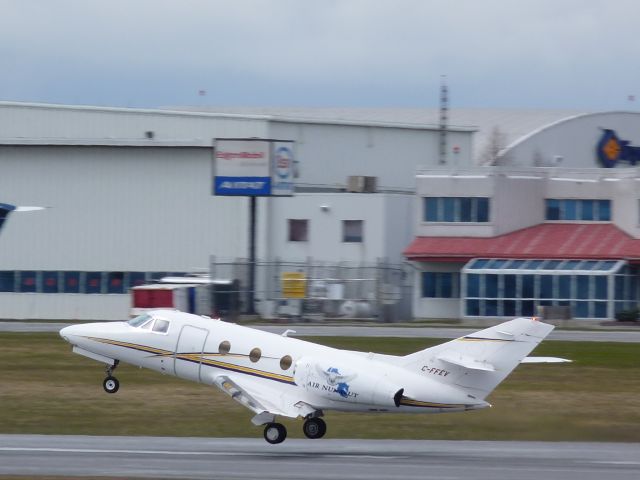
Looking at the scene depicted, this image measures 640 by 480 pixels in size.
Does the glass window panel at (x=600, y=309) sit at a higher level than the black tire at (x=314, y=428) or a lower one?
higher

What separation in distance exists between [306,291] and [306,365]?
4257cm

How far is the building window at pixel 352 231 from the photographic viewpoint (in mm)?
73812

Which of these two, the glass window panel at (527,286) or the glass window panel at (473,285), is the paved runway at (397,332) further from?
the glass window panel at (473,285)

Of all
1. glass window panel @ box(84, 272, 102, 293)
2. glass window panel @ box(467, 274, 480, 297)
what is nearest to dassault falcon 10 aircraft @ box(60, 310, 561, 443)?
glass window panel @ box(467, 274, 480, 297)

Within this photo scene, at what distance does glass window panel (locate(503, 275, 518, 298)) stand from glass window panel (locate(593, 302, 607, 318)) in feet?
15.2

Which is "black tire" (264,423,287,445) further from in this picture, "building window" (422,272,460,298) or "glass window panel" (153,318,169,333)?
"building window" (422,272,460,298)

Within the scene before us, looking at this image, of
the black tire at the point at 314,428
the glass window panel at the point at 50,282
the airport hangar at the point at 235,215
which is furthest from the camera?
the glass window panel at the point at 50,282

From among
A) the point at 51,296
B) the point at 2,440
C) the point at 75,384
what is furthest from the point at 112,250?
the point at 2,440

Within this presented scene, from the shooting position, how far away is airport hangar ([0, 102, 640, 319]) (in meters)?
71.0

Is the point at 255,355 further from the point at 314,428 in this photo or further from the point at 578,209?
the point at 578,209

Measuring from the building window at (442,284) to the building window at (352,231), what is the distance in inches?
189

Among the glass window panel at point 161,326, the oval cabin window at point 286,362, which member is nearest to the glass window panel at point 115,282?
the glass window panel at point 161,326

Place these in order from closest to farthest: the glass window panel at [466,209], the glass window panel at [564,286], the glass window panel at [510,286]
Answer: the glass window panel at [564,286], the glass window panel at [510,286], the glass window panel at [466,209]

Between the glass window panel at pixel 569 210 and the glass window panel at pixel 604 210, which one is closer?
the glass window panel at pixel 604 210
